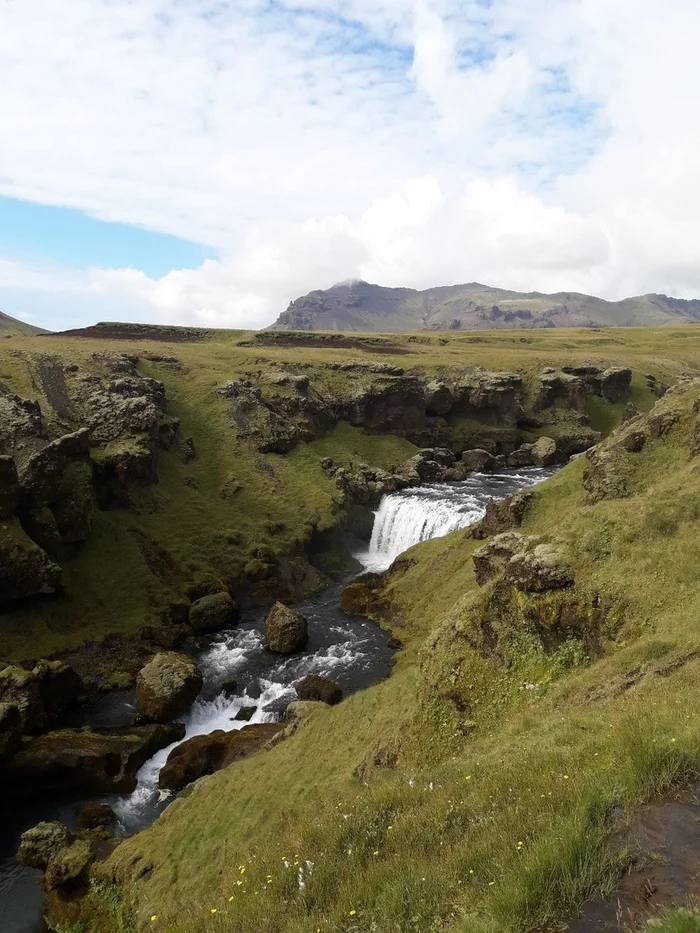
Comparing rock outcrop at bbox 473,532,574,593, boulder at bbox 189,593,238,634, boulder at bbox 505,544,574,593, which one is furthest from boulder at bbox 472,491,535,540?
boulder at bbox 189,593,238,634

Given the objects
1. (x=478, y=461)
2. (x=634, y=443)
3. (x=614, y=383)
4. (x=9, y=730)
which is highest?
(x=614, y=383)

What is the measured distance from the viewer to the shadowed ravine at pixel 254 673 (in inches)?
968

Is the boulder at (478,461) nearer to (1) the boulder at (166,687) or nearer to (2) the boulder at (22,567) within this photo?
(1) the boulder at (166,687)

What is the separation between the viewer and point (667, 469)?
103ft

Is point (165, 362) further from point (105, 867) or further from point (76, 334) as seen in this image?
point (105, 867)

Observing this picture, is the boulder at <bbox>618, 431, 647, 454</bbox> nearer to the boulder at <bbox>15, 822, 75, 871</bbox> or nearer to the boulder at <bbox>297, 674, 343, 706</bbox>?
the boulder at <bbox>297, 674, 343, 706</bbox>

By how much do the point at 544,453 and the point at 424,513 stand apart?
29407 millimetres

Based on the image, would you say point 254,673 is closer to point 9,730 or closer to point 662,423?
point 9,730

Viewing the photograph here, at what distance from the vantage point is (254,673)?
124 ft

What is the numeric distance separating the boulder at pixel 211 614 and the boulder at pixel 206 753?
47.6 feet

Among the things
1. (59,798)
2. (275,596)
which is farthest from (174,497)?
(59,798)

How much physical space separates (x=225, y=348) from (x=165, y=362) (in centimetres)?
2097

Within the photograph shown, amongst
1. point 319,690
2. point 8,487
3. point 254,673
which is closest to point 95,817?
point 319,690

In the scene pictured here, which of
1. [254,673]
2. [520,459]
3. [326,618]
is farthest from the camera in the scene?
[520,459]
